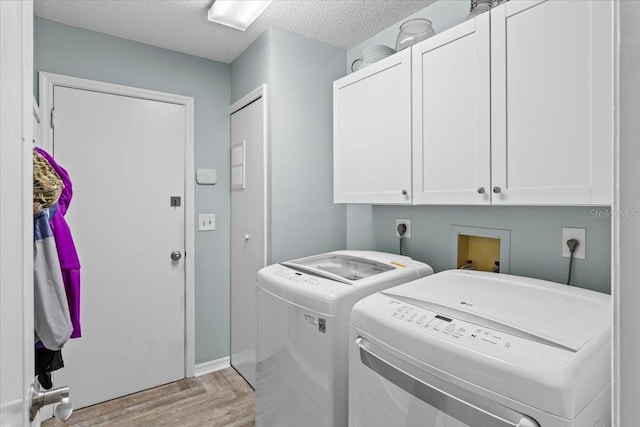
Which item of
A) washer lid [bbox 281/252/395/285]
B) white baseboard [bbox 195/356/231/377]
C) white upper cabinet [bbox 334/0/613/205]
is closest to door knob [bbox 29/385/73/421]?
washer lid [bbox 281/252/395/285]

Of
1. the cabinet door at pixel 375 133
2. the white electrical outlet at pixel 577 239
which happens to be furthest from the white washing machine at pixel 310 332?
the white electrical outlet at pixel 577 239

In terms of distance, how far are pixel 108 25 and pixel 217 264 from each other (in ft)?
5.79

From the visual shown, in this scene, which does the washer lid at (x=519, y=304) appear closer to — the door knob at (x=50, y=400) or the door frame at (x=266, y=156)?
the door knob at (x=50, y=400)

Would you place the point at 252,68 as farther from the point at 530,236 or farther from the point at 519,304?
the point at 519,304

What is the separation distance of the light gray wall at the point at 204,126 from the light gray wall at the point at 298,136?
1.00 ft

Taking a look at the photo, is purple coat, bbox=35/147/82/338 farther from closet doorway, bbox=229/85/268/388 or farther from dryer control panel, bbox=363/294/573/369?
dryer control panel, bbox=363/294/573/369

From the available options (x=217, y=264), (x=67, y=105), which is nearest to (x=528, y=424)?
(x=217, y=264)

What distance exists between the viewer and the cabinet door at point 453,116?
1.31 meters

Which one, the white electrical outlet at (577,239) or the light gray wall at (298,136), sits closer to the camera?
the white electrical outlet at (577,239)

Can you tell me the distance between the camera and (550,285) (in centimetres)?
127

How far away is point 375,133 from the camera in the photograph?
1.78 m

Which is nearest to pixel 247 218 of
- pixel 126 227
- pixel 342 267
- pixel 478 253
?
pixel 126 227
